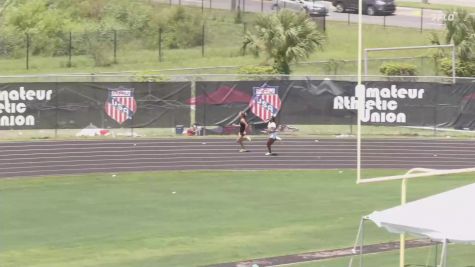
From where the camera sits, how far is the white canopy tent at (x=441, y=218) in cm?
1395

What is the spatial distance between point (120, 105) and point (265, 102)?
6.08 meters

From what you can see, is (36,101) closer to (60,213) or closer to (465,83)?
(60,213)

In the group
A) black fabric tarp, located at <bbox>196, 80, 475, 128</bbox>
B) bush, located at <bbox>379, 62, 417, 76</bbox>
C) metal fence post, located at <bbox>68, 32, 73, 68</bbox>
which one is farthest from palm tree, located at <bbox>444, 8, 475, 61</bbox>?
metal fence post, located at <bbox>68, 32, 73, 68</bbox>

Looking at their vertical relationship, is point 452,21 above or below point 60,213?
above

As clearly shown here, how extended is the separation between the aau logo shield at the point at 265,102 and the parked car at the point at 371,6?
30.2m

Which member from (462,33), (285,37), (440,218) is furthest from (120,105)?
(440,218)

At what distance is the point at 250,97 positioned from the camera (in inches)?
1617

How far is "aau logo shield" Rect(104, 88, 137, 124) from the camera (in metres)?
39.5

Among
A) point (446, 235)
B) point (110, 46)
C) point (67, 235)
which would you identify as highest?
point (110, 46)

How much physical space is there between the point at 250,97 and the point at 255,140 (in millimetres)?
2469

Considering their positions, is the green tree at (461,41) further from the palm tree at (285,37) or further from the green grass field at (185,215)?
the green grass field at (185,215)

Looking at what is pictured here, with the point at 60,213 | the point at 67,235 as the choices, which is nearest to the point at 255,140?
the point at 60,213

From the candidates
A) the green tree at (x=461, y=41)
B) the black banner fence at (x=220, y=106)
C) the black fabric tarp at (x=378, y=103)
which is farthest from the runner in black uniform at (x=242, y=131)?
the green tree at (x=461, y=41)

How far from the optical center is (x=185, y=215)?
84.6 ft
